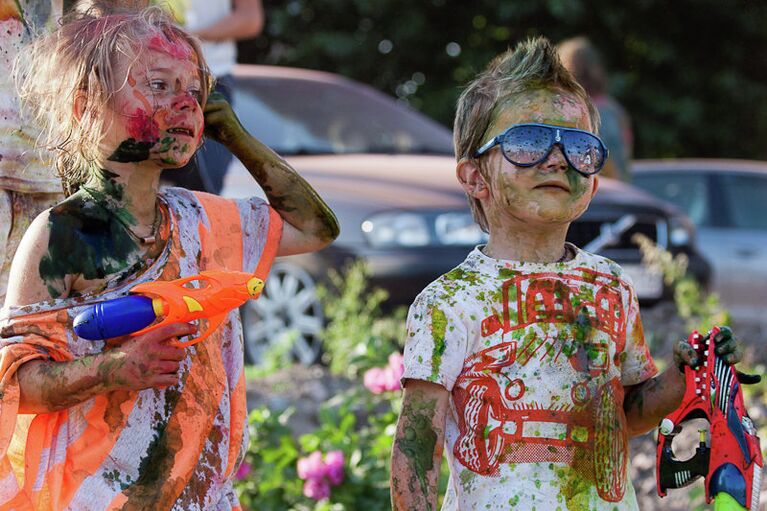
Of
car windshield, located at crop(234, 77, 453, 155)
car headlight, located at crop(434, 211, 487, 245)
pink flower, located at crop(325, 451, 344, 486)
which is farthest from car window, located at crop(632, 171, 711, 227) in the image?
pink flower, located at crop(325, 451, 344, 486)

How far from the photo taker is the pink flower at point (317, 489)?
13.8ft

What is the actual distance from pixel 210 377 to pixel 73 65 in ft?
2.16

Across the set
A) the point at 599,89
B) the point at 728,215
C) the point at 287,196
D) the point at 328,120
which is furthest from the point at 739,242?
the point at 287,196

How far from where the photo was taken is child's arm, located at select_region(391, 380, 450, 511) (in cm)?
250

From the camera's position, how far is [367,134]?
8344 mm

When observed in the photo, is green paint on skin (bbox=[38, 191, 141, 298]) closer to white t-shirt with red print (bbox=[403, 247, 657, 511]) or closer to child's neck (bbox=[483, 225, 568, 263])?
white t-shirt with red print (bbox=[403, 247, 657, 511])

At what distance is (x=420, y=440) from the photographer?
2.53 m

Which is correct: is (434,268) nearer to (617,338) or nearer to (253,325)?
(253,325)

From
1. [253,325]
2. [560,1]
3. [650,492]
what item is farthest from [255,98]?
[560,1]

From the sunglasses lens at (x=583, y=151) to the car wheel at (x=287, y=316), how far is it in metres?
4.39

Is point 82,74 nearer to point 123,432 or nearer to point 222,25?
point 123,432

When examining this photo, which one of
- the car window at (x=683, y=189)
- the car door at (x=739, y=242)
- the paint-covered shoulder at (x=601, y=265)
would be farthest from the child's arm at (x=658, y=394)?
the car window at (x=683, y=189)

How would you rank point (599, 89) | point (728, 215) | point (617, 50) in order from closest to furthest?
point (599, 89), point (728, 215), point (617, 50)

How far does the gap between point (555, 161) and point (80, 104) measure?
36.2 inches
